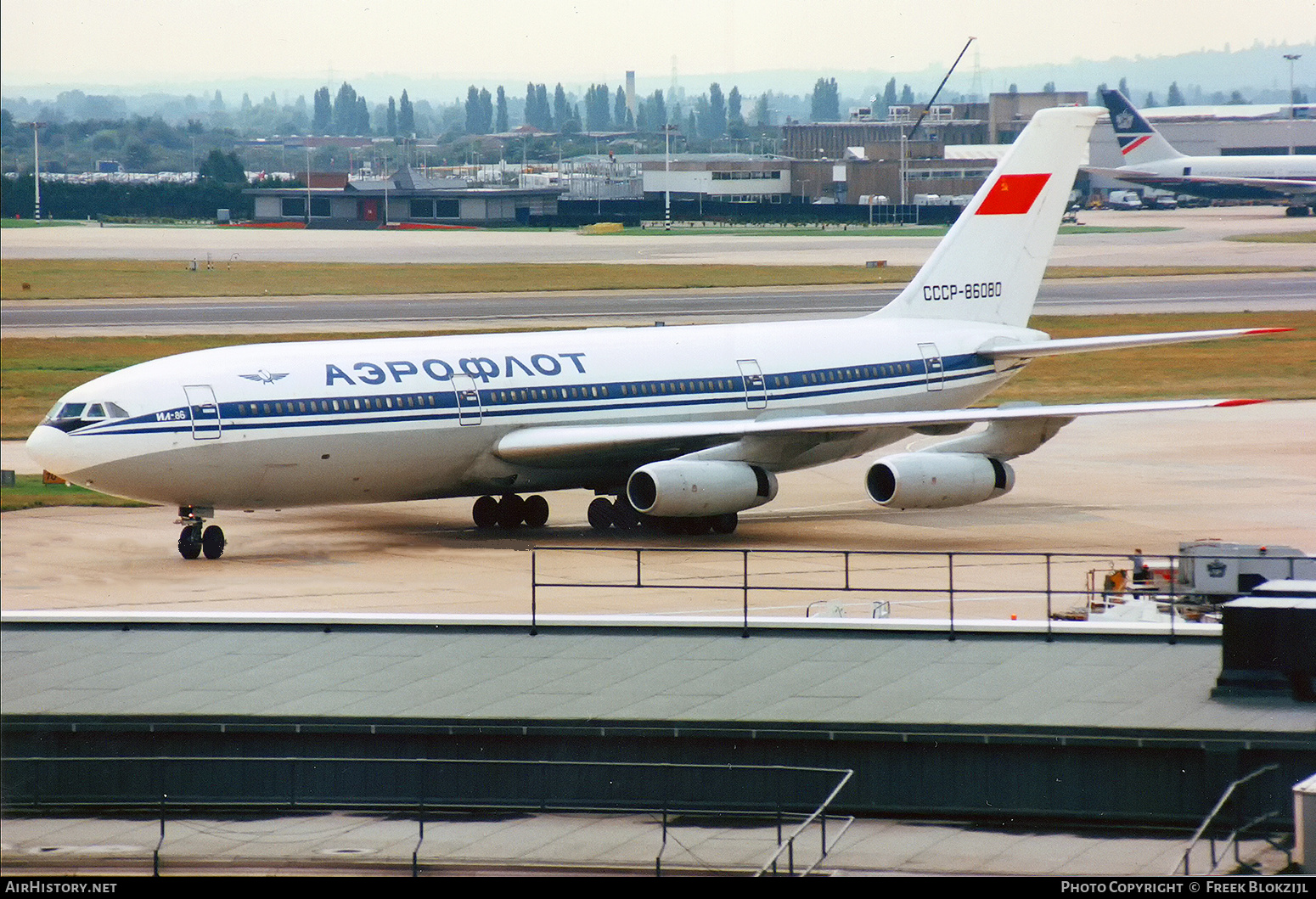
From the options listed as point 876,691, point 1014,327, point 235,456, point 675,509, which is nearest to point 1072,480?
point 1014,327

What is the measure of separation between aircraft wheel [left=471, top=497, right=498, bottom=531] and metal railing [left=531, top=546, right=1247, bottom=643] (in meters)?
3.78

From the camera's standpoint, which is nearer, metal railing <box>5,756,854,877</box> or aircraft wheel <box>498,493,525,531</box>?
metal railing <box>5,756,854,877</box>

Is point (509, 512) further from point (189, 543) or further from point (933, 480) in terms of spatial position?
point (933, 480)

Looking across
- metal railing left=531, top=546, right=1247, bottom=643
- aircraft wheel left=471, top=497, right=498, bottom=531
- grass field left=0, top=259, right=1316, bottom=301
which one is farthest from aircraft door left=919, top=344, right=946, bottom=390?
grass field left=0, top=259, right=1316, bottom=301

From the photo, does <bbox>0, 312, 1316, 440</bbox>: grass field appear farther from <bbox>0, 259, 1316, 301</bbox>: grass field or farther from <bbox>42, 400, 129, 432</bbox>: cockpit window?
<bbox>42, 400, 129, 432</bbox>: cockpit window

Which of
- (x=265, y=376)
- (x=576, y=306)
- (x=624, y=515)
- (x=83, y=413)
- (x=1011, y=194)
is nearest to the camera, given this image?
(x=83, y=413)

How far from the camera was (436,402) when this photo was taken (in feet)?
134

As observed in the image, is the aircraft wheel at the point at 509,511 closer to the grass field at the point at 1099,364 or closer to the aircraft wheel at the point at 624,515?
the aircraft wheel at the point at 624,515

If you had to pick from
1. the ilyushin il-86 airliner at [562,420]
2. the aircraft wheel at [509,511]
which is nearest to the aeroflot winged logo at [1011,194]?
the ilyushin il-86 airliner at [562,420]

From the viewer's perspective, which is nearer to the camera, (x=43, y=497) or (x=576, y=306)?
(x=43, y=497)

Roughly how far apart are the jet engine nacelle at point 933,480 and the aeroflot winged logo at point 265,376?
43.0 feet

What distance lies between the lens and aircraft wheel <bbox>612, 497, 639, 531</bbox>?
43.4 metres

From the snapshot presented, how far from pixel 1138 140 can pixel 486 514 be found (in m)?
36.8

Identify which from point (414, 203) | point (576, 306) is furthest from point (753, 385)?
point (414, 203)
